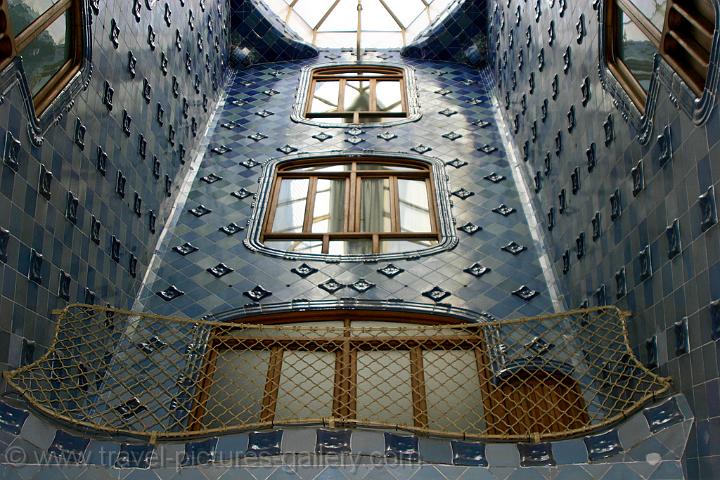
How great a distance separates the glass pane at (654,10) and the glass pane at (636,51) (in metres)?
0.14

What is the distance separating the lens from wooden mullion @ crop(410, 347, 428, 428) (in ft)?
19.9

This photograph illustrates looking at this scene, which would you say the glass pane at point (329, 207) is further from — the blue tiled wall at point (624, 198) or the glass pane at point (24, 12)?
the glass pane at point (24, 12)

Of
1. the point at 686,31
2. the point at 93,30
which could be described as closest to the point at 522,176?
the point at 686,31

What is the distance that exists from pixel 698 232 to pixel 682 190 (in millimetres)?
391

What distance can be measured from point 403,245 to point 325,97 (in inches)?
171

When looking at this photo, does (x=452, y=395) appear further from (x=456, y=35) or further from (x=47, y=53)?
(x=456, y=35)

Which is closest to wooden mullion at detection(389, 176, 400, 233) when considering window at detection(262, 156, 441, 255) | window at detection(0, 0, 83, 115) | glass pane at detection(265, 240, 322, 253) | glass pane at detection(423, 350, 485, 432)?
window at detection(262, 156, 441, 255)

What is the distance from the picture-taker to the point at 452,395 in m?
6.56

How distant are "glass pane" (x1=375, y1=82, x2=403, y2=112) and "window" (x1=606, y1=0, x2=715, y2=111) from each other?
5.05 meters

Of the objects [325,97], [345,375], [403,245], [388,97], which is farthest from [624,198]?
[325,97]

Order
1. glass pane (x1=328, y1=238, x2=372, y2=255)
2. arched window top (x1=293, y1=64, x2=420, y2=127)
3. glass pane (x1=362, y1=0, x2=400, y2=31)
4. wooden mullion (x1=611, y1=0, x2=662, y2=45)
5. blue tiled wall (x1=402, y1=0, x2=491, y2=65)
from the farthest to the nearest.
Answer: glass pane (x1=362, y1=0, x2=400, y2=31), blue tiled wall (x1=402, y1=0, x2=491, y2=65), arched window top (x1=293, y1=64, x2=420, y2=127), glass pane (x1=328, y1=238, x2=372, y2=255), wooden mullion (x1=611, y1=0, x2=662, y2=45)

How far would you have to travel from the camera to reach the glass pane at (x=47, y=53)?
5.80 metres

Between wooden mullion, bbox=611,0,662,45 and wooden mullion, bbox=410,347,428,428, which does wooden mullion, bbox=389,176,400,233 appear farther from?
wooden mullion, bbox=611,0,662,45

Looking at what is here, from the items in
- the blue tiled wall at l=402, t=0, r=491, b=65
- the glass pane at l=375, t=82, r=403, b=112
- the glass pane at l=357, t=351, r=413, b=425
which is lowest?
the glass pane at l=357, t=351, r=413, b=425
